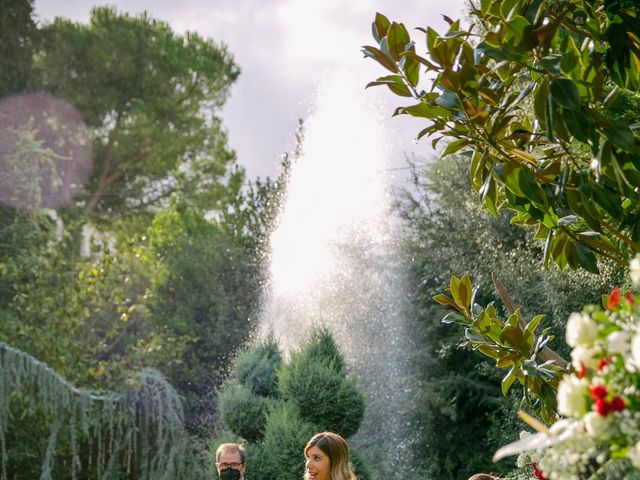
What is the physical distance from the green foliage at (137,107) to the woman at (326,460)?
54.7 feet

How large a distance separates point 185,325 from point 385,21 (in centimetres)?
1443

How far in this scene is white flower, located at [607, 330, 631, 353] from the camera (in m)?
1.53

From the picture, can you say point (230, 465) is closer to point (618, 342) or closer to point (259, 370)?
point (618, 342)

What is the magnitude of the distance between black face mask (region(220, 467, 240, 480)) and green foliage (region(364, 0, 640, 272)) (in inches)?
127

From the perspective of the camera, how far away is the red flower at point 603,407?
5.11 ft

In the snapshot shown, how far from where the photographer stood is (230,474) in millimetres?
5809

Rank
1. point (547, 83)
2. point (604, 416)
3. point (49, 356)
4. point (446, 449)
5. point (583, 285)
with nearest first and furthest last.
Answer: point (604, 416) → point (547, 83) → point (583, 285) → point (49, 356) → point (446, 449)

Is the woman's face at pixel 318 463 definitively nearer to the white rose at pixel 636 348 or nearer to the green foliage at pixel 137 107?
the white rose at pixel 636 348

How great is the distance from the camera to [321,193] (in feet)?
57.8

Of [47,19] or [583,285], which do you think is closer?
[583,285]

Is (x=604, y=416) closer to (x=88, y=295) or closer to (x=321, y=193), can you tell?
(x=88, y=295)

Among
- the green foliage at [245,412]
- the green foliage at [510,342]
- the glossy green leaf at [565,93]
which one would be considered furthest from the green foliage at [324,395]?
the glossy green leaf at [565,93]

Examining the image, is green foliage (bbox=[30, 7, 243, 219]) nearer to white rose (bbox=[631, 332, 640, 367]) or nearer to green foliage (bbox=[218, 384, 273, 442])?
green foliage (bbox=[218, 384, 273, 442])

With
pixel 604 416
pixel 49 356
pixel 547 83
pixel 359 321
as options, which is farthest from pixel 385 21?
pixel 359 321
